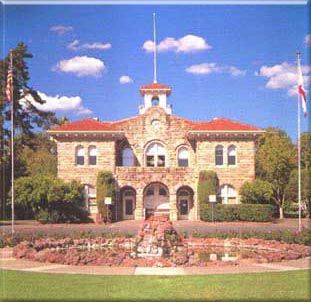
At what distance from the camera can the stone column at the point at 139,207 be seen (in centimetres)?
3800

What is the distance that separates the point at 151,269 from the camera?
13.8m

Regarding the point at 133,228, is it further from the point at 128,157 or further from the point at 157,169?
the point at 128,157

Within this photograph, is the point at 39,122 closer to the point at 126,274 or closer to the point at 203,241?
the point at 203,241

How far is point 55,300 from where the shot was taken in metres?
9.45

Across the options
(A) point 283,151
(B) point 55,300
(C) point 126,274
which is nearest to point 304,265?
(C) point 126,274

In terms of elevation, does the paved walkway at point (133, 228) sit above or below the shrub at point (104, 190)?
below

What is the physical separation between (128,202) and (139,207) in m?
1.21

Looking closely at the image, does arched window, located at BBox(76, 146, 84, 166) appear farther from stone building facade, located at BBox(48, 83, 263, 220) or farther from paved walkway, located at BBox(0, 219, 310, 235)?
paved walkway, located at BBox(0, 219, 310, 235)

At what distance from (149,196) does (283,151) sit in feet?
38.4

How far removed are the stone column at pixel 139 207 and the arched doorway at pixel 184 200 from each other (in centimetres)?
277

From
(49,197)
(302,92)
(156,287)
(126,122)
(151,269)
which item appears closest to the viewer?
(156,287)

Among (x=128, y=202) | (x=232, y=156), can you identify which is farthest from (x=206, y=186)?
(x=128, y=202)

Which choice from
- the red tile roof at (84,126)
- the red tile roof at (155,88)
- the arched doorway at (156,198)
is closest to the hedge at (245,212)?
the arched doorway at (156,198)

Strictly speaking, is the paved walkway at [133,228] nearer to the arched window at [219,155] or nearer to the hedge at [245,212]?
the hedge at [245,212]
